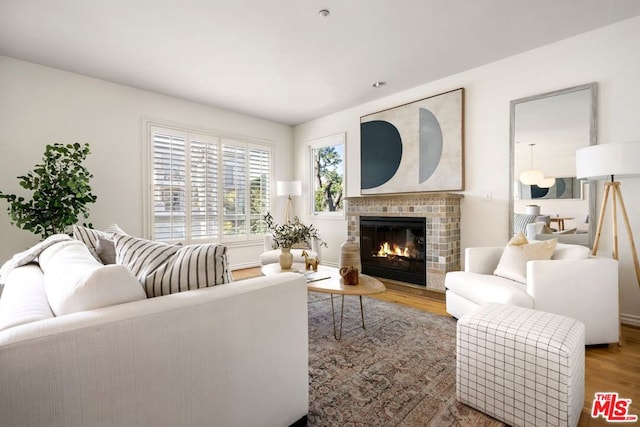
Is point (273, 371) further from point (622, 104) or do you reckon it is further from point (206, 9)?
point (622, 104)

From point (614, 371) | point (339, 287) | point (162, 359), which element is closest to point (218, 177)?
point (339, 287)

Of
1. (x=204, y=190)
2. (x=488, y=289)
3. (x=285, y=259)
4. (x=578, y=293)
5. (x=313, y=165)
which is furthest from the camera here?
(x=313, y=165)

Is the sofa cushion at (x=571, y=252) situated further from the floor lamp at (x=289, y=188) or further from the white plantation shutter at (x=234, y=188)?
the white plantation shutter at (x=234, y=188)

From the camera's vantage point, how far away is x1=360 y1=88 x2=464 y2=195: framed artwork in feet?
12.2

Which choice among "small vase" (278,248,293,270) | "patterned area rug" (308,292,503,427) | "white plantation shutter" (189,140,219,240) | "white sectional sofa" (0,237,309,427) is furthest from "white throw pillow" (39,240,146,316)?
"white plantation shutter" (189,140,219,240)

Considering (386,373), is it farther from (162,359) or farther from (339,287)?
(162,359)

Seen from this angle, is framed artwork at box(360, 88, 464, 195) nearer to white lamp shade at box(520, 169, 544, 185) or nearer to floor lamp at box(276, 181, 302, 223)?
white lamp shade at box(520, 169, 544, 185)

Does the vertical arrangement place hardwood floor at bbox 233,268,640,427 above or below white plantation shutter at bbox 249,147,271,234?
below

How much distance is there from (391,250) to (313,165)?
237 cm

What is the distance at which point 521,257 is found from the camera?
253cm

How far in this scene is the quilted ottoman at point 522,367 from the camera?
1.32m

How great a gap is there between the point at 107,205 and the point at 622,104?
5.69 metres

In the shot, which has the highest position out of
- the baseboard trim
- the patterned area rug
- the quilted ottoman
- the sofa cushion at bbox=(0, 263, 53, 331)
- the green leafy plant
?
the green leafy plant

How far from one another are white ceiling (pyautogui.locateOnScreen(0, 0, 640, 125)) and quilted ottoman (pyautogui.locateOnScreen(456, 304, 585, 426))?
244cm
